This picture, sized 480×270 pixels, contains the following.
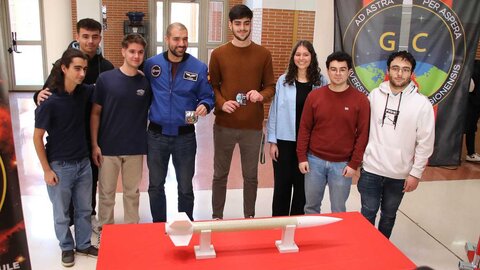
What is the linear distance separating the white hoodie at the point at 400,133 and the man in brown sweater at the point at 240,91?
912 mm

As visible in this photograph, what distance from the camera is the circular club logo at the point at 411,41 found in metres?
5.49

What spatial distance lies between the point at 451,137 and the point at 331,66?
13.1 ft

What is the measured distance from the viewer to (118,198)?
464 cm

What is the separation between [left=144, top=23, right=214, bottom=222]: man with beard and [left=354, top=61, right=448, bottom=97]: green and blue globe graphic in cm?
288

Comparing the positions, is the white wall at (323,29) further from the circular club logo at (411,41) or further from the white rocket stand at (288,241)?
the white rocket stand at (288,241)

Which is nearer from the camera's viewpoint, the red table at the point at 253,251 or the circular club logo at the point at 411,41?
the red table at the point at 253,251

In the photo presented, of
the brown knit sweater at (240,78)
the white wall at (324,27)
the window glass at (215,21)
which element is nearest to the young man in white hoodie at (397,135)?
the brown knit sweater at (240,78)

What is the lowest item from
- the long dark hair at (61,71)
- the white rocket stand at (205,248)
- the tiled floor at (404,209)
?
the tiled floor at (404,209)

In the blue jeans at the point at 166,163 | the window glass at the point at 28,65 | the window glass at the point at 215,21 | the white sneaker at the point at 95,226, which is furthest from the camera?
the window glass at the point at 215,21

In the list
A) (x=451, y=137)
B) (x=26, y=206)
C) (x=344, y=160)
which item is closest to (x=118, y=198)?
(x=26, y=206)

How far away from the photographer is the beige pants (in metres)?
3.35

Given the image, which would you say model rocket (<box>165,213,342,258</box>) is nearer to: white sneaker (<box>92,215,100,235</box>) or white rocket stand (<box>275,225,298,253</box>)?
white rocket stand (<box>275,225,298,253</box>)

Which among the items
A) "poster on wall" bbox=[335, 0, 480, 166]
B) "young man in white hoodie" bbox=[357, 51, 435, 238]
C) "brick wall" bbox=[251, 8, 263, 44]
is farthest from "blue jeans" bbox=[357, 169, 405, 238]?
"brick wall" bbox=[251, 8, 263, 44]

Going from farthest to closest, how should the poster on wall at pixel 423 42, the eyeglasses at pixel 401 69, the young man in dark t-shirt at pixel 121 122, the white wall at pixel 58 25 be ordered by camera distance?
the white wall at pixel 58 25, the poster on wall at pixel 423 42, the young man in dark t-shirt at pixel 121 122, the eyeglasses at pixel 401 69
